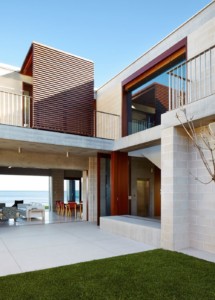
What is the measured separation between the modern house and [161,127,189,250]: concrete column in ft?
0.07

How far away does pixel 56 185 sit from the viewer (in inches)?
626

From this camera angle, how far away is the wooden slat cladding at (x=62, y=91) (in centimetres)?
912

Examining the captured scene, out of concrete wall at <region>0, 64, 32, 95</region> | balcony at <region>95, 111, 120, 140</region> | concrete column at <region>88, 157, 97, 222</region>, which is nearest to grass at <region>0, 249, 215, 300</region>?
balcony at <region>95, 111, 120, 140</region>

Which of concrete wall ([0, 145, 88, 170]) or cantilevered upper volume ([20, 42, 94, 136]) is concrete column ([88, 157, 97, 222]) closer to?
concrete wall ([0, 145, 88, 170])

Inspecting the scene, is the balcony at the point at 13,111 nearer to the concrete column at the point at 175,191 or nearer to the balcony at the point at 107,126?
the balcony at the point at 107,126

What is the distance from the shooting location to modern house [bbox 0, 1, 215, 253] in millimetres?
5520

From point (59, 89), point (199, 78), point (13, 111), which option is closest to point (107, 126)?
point (59, 89)

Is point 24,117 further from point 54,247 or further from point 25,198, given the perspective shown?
point 25,198

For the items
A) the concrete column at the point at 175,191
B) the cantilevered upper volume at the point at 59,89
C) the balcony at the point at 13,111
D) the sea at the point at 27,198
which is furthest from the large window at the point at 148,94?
the sea at the point at 27,198

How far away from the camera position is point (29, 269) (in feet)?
14.3

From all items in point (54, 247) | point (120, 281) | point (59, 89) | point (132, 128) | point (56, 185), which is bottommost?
point (54, 247)

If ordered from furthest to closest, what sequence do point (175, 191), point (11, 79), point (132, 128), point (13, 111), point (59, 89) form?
1. point (132, 128)
2. point (11, 79)
3. point (59, 89)
4. point (13, 111)
5. point (175, 191)

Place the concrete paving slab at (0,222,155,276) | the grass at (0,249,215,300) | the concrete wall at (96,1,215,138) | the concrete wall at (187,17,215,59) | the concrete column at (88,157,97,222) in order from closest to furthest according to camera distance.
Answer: the grass at (0,249,215,300)
the concrete paving slab at (0,222,155,276)
the concrete wall at (187,17,215,59)
the concrete wall at (96,1,215,138)
the concrete column at (88,157,97,222)

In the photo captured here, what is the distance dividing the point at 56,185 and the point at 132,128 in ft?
25.8
